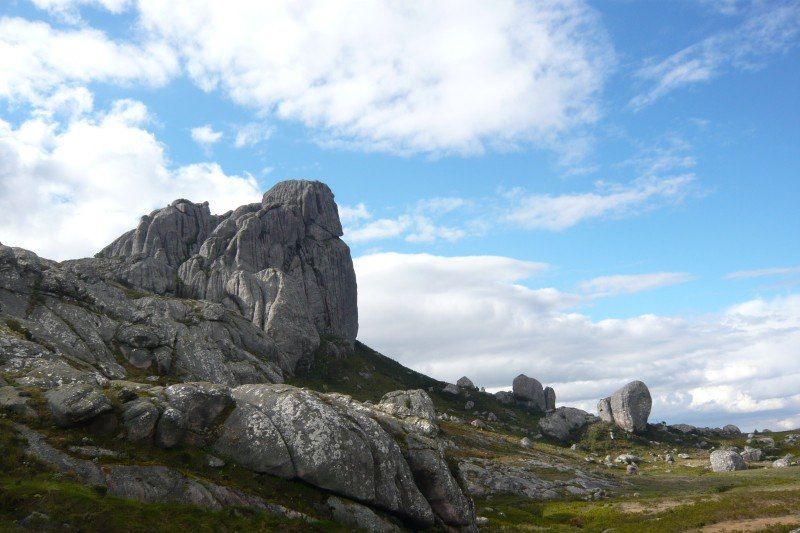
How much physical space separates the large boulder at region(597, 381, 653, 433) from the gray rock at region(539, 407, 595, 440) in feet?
26.0

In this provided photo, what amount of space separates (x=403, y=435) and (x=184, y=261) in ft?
519

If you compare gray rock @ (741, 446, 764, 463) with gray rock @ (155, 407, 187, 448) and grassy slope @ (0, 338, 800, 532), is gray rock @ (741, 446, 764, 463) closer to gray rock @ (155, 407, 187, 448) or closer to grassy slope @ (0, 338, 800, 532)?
grassy slope @ (0, 338, 800, 532)

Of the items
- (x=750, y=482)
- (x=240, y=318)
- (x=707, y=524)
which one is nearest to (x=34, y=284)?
(x=240, y=318)

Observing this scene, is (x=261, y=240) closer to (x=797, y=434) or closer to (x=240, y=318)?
(x=240, y=318)

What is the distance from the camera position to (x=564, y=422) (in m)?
162

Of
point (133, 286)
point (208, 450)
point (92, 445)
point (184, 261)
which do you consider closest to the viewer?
point (92, 445)

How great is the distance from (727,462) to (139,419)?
11359 centimetres

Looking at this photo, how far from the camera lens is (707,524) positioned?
43875mm

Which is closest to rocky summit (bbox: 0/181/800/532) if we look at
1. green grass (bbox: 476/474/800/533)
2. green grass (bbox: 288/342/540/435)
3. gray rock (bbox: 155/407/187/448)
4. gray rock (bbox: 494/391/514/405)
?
gray rock (bbox: 155/407/187/448)

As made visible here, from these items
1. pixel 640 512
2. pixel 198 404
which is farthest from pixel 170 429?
pixel 640 512

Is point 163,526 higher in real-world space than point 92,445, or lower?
lower

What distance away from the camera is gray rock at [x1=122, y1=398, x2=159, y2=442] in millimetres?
24281

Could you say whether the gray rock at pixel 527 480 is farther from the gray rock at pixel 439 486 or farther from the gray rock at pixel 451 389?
the gray rock at pixel 451 389

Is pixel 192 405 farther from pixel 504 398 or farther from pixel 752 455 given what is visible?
pixel 504 398
